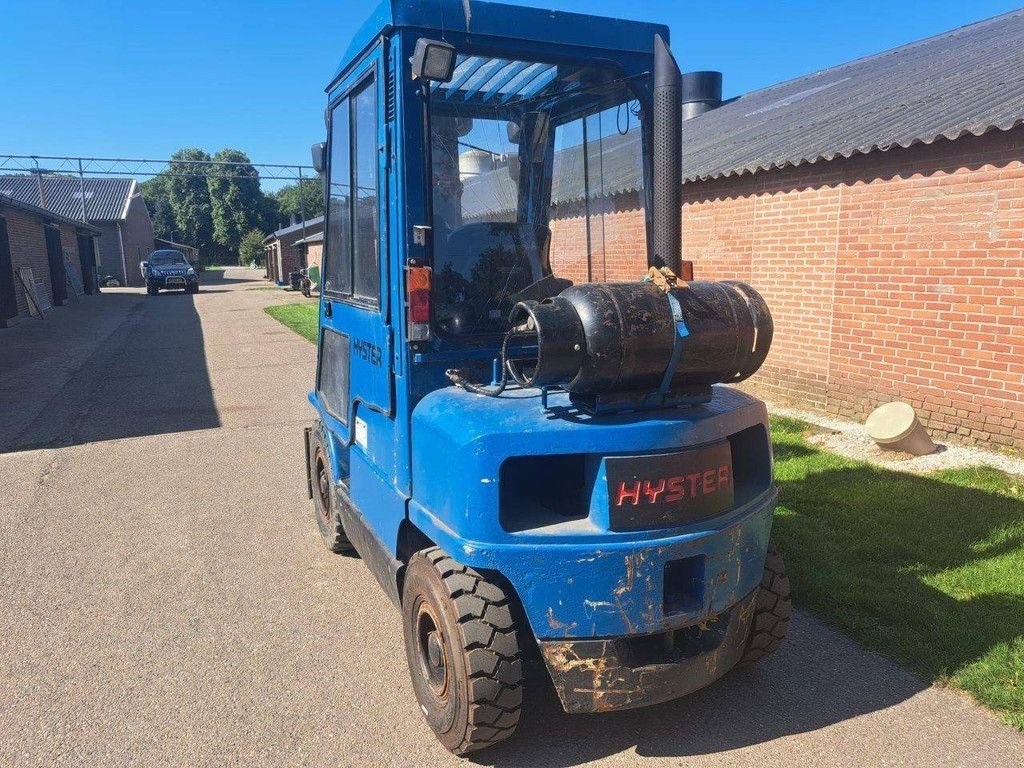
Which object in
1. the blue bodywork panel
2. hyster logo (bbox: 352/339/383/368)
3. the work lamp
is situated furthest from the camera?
hyster logo (bbox: 352/339/383/368)

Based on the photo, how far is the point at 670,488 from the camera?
8.28 feet

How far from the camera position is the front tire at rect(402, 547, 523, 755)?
259 cm

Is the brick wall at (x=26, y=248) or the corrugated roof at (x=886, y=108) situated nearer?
the corrugated roof at (x=886, y=108)

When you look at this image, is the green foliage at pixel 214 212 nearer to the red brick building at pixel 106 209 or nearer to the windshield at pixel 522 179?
the red brick building at pixel 106 209

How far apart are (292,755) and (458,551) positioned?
115 centimetres

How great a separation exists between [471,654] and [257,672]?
143 cm

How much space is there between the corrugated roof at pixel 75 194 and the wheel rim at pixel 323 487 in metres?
47.0

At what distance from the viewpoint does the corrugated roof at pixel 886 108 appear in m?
6.61

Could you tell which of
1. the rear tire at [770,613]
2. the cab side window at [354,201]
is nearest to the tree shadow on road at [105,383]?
the cab side window at [354,201]

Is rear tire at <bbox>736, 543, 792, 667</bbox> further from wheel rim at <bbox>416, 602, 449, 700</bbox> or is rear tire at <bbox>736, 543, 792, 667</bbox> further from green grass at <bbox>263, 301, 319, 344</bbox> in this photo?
green grass at <bbox>263, 301, 319, 344</bbox>

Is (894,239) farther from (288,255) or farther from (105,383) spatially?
(288,255)

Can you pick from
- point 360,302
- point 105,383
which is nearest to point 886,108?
point 360,302

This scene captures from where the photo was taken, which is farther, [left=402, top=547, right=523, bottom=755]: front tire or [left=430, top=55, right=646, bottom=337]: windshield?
[left=430, top=55, right=646, bottom=337]: windshield

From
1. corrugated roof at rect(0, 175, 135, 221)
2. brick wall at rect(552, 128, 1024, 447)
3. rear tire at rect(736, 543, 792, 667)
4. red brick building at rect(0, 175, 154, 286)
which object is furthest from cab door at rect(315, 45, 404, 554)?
corrugated roof at rect(0, 175, 135, 221)
